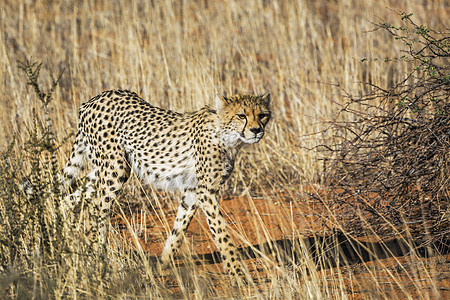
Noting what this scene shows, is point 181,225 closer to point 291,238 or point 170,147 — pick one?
point 170,147

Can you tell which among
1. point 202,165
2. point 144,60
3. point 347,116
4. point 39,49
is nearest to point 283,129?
point 347,116

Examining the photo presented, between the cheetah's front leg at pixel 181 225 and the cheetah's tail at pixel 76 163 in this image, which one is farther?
the cheetah's tail at pixel 76 163

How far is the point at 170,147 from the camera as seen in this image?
13.0 feet

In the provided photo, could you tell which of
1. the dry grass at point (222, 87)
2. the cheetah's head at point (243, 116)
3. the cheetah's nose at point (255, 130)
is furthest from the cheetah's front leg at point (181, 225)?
the cheetah's nose at point (255, 130)

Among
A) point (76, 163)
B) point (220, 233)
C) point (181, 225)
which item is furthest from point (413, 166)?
point (76, 163)

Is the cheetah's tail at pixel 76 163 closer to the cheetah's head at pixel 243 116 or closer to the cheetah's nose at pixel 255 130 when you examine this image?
the cheetah's head at pixel 243 116

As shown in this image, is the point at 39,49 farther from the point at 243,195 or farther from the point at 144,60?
the point at 243,195

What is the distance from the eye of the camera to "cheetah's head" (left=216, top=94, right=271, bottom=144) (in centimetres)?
354

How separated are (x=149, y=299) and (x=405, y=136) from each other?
1694 millimetres

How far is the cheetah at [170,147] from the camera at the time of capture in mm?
3660

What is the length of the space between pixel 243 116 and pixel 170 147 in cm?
60

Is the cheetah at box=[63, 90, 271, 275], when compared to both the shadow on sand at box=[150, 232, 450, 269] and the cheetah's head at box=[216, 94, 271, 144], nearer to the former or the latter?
the cheetah's head at box=[216, 94, 271, 144]

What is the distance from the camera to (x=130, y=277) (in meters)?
2.75

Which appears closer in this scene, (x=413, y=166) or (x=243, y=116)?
(x=413, y=166)
